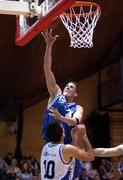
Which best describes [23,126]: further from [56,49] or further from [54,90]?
[54,90]

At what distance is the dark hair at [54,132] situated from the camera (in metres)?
4.05

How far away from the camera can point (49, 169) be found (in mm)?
4148

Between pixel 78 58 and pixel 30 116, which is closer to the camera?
pixel 78 58

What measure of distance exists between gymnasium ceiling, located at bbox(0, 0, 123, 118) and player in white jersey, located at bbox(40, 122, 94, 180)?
607cm

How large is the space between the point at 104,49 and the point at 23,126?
3.48m

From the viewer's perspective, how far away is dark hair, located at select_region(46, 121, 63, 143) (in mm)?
4055

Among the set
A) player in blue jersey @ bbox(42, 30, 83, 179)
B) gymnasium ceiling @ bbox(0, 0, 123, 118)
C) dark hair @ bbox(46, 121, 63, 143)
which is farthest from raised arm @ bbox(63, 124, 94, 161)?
gymnasium ceiling @ bbox(0, 0, 123, 118)

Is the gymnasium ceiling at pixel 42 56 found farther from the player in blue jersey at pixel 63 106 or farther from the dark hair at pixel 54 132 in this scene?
the dark hair at pixel 54 132

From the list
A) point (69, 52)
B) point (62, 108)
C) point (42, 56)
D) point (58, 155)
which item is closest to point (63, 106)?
point (62, 108)

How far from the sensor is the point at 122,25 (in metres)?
13.2

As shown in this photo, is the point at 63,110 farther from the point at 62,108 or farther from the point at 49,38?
the point at 49,38

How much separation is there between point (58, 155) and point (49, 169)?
0.16 metres

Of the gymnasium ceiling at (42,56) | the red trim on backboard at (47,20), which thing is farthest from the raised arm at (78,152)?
the gymnasium ceiling at (42,56)

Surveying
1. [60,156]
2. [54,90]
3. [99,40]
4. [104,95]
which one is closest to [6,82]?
[99,40]
